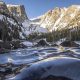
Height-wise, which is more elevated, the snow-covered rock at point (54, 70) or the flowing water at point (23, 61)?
the snow-covered rock at point (54, 70)

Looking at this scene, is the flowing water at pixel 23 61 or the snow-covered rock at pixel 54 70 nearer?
the snow-covered rock at pixel 54 70

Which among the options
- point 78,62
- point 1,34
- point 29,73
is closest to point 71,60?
point 78,62

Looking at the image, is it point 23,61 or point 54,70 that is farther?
point 23,61

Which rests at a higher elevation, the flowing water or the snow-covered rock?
the snow-covered rock

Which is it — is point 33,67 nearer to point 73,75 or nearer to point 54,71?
point 54,71

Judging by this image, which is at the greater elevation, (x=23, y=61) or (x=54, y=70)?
(x=54, y=70)

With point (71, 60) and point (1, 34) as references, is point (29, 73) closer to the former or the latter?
point (71, 60)

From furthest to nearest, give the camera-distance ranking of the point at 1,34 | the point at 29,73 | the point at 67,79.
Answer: the point at 1,34 → the point at 29,73 → the point at 67,79

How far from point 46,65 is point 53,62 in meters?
0.22

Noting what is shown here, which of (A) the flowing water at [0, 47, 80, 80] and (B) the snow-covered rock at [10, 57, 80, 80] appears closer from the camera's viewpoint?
(B) the snow-covered rock at [10, 57, 80, 80]

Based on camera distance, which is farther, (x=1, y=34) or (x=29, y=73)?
(x=1, y=34)

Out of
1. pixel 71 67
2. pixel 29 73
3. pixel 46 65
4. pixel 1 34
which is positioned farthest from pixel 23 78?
pixel 1 34

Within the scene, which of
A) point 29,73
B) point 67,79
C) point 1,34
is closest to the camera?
point 67,79

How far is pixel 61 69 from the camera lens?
702 centimetres
